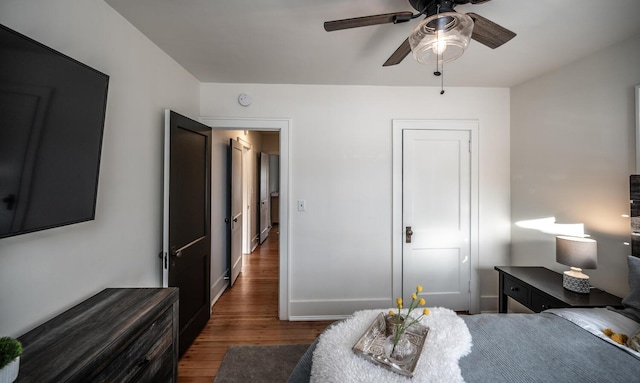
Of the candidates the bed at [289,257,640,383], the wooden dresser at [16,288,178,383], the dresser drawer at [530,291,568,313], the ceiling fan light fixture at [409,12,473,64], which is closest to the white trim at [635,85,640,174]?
the bed at [289,257,640,383]

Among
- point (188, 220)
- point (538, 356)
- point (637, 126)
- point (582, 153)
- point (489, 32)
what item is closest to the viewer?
point (538, 356)

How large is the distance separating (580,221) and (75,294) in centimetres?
346

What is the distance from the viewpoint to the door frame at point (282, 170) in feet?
8.95

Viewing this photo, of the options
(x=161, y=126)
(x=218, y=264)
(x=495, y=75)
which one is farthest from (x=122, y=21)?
(x=495, y=75)

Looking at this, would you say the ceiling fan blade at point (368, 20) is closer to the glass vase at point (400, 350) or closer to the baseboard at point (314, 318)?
the glass vase at point (400, 350)

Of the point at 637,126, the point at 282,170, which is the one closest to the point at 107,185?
the point at 282,170

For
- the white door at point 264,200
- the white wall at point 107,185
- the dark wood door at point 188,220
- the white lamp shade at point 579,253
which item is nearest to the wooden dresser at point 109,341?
the white wall at point 107,185

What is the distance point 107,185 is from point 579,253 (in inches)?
123

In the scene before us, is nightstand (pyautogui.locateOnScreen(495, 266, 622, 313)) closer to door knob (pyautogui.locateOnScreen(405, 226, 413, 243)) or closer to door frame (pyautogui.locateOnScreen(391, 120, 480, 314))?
door frame (pyautogui.locateOnScreen(391, 120, 480, 314))

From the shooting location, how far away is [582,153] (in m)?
2.12

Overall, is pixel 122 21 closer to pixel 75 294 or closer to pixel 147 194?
pixel 147 194

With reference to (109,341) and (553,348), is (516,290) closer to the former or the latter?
(553,348)

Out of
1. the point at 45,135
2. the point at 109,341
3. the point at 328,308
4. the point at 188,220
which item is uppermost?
the point at 45,135

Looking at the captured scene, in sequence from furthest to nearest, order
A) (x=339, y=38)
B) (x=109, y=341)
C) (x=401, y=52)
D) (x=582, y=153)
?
(x=582, y=153), (x=339, y=38), (x=401, y=52), (x=109, y=341)
